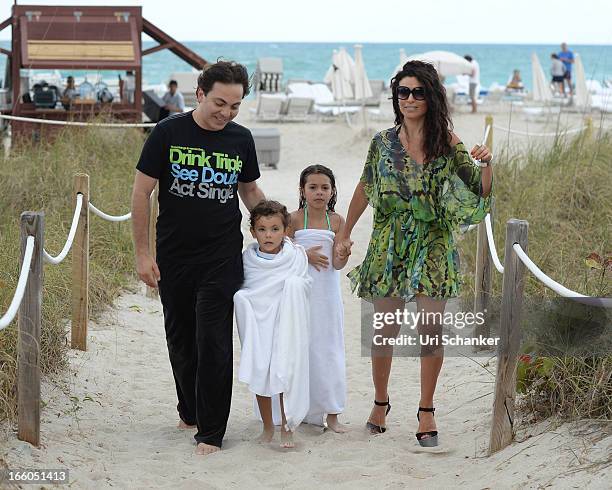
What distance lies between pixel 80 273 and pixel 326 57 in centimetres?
7053

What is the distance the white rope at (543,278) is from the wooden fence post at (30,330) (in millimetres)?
2045

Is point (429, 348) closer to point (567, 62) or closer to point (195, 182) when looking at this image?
point (195, 182)

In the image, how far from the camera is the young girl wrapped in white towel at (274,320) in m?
4.61

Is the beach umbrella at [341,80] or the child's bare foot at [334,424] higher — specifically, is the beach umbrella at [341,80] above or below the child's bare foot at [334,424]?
above

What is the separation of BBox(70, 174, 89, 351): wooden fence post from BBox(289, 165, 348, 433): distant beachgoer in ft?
6.10

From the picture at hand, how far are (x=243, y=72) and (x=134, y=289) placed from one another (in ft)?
13.2

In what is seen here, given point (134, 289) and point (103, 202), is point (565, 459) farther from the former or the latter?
point (103, 202)

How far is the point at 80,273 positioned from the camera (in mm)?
6266

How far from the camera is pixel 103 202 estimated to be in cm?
880

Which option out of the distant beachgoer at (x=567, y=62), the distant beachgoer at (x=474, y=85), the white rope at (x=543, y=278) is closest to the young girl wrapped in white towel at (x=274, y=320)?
the white rope at (x=543, y=278)

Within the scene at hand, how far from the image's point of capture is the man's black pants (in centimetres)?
457

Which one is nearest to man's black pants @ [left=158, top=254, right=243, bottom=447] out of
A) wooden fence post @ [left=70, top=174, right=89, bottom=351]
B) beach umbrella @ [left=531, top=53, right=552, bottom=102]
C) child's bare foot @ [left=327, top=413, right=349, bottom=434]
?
child's bare foot @ [left=327, top=413, right=349, bottom=434]

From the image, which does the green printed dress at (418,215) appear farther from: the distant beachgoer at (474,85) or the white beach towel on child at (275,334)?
the distant beachgoer at (474,85)

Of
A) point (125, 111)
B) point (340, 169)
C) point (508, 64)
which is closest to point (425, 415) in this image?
point (125, 111)
